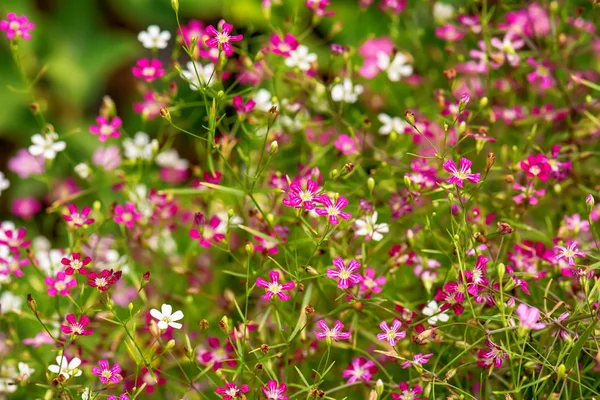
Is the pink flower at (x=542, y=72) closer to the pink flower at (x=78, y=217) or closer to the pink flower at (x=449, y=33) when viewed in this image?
the pink flower at (x=449, y=33)

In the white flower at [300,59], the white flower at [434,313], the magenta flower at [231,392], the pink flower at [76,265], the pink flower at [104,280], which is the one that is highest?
the white flower at [300,59]

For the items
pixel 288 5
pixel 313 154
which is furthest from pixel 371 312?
pixel 288 5

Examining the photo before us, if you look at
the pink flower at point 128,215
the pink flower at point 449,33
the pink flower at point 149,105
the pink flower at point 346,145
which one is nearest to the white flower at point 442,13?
the pink flower at point 449,33

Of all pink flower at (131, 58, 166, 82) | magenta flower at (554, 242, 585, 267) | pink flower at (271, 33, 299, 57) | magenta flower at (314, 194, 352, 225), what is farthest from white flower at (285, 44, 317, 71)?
magenta flower at (554, 242, 585, 267)

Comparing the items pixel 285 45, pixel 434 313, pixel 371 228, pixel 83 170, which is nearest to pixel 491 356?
pixel 434 313

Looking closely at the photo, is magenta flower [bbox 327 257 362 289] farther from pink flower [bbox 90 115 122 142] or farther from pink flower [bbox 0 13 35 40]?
pink flower [bbox 0 13 35 40]

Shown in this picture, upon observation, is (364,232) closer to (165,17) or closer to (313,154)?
(313,154)
